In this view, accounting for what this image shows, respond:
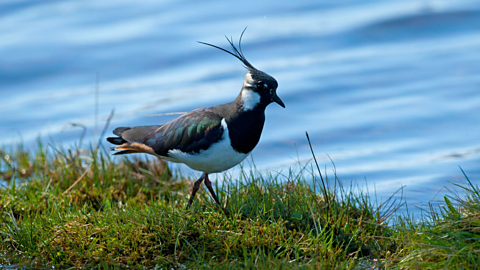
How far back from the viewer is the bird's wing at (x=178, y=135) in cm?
504

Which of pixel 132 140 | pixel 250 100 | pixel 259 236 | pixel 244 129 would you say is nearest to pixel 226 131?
pixel 244 129

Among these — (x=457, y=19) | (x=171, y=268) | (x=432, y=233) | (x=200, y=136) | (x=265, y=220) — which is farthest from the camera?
(x=457, y=19)

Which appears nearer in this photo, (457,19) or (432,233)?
(432,233)

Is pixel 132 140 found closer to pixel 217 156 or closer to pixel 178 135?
pixel 178 135

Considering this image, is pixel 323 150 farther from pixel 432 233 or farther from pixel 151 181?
pixel 432 233

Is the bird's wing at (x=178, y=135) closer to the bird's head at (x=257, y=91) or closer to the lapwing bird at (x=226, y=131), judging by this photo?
the lapwing bird at (x=226, y=131)

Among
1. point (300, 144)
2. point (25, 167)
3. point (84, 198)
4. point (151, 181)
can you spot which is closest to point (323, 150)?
point (300, 144)

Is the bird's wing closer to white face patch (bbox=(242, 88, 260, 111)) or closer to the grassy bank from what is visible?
white face patch (bbox=(242, 88, 260, 111))

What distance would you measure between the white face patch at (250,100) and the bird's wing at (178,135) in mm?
273

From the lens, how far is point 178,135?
5.26 metres

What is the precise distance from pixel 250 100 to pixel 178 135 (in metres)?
0.77

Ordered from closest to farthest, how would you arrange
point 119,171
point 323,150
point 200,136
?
1. point 200,136
2. point 119,171
3. point 323,150

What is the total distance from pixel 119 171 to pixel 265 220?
2.93 m

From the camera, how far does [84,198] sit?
6.39 metres
